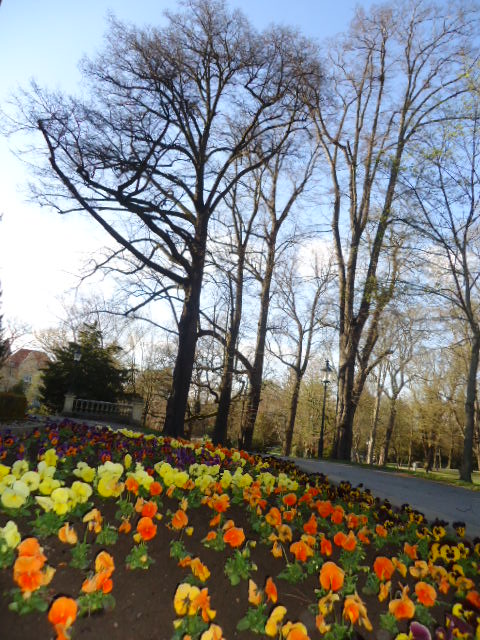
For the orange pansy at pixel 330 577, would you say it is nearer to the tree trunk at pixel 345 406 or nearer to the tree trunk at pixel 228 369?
the tree trunk at pixel 345 406

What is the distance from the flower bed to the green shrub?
9628mm

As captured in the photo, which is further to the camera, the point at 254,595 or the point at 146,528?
the point at 146,528

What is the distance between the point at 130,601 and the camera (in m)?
2.38

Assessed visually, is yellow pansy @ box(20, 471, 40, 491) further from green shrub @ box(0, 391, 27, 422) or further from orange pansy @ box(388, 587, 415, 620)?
green shrub @ box(0, 391, 27, 422)

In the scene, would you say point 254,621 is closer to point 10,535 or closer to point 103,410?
point 10,535

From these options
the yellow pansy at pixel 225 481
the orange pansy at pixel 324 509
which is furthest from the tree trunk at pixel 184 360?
the orange pansy at pixel 324 509

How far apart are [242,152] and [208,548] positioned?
1287cm

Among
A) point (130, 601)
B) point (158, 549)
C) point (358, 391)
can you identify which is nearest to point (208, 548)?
point (158, 549)

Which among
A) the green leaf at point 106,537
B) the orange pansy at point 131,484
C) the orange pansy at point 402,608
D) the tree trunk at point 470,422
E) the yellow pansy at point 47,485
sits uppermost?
the tree trunk at point 470,422

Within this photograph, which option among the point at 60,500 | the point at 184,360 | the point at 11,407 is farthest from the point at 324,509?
the point at 11,407

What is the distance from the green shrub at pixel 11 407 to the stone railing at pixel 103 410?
313 inches

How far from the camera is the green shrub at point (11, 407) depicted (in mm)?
12038

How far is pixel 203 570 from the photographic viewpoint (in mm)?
2553

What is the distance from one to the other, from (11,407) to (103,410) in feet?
32.4
